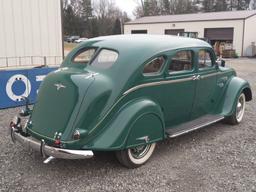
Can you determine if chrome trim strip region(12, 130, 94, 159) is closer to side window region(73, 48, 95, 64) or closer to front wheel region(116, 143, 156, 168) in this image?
front wheel region(116, 143, 156, 168)

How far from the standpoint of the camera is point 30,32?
10031mm

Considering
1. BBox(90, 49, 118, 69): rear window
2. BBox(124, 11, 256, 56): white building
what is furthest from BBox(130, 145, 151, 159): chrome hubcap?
BBox(124, 11, 256, 56): white building

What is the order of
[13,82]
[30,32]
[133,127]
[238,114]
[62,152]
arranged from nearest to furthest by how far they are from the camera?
[62,152] → [133,127] → [238,114] → [13,82] → [30,32]

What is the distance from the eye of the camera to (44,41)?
A: 1048 cm

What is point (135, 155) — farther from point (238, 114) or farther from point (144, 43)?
point (238, 114)

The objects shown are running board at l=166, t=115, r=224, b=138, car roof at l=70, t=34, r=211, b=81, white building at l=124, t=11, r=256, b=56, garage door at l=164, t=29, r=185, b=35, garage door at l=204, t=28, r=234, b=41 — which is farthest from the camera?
garage door at l=164, t=29, r=185, b=35

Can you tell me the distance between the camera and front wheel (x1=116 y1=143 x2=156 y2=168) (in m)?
4.24

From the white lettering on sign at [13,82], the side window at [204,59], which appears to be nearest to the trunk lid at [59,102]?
the side window at [204,59]

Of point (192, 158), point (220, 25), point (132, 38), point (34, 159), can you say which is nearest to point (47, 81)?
point (34, 159)

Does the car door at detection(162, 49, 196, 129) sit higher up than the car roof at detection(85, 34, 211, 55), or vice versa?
the car roof at detection(85, 34, 211, 55)

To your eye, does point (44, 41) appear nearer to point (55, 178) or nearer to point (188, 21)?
point (55, 178)

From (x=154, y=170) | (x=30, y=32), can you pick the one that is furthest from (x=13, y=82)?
(x=154, y=170)

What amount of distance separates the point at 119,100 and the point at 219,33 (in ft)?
102

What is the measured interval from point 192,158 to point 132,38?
2062 millimetres
